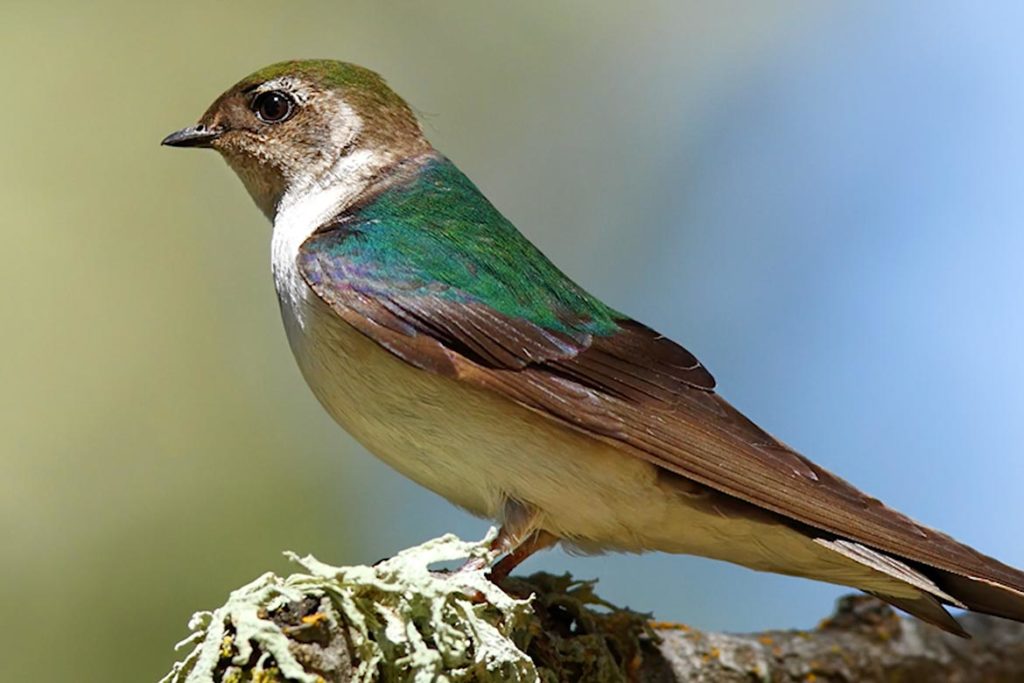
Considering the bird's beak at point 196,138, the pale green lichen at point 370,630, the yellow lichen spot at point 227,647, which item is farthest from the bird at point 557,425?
the yellow lichen spot at point 227,647

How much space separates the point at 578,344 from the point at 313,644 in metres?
1.33

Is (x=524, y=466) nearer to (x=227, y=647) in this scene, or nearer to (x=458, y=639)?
(x=458, y=639)

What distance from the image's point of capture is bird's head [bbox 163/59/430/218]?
14.2 ft

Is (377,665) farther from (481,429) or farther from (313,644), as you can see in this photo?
(481,429)

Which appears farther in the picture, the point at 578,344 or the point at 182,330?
the point at 182,330

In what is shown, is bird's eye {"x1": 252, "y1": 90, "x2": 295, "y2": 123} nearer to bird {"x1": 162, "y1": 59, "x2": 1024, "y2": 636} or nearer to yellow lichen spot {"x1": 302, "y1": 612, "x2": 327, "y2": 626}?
bird {"x1": 162, "y1": 59, "x2": 1024, "y2": 636}

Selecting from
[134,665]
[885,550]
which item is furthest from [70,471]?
[885,550]

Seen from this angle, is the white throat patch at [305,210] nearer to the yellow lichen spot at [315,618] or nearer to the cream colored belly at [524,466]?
the cream colored belly at [524,466]

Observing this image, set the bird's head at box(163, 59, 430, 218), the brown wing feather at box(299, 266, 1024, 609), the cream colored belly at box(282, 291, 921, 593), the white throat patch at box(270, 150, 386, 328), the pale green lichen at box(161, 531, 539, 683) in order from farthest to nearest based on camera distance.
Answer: the bird's head at box(163, 59, 430, 218)
the white throat patch at box(270, 150, 386, 328)
the cream colored belly at box(282, 291, 921, 593)
the brown wing feather at box(299, 266, 1024, 609)
the pale green lichen at box(161, 531, 539, 683)

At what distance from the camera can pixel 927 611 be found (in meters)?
3.45

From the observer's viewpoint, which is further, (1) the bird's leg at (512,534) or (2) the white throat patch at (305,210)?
(2) the white throat patch at (305,210)

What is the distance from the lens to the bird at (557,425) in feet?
10.5

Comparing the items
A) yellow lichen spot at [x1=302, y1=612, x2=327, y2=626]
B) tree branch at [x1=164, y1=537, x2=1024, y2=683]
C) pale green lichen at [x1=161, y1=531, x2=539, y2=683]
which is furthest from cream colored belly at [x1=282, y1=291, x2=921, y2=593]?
yellow lichen spot at [x1=302, y1=612, x2=327, y2=626]

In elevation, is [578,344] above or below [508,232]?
below
